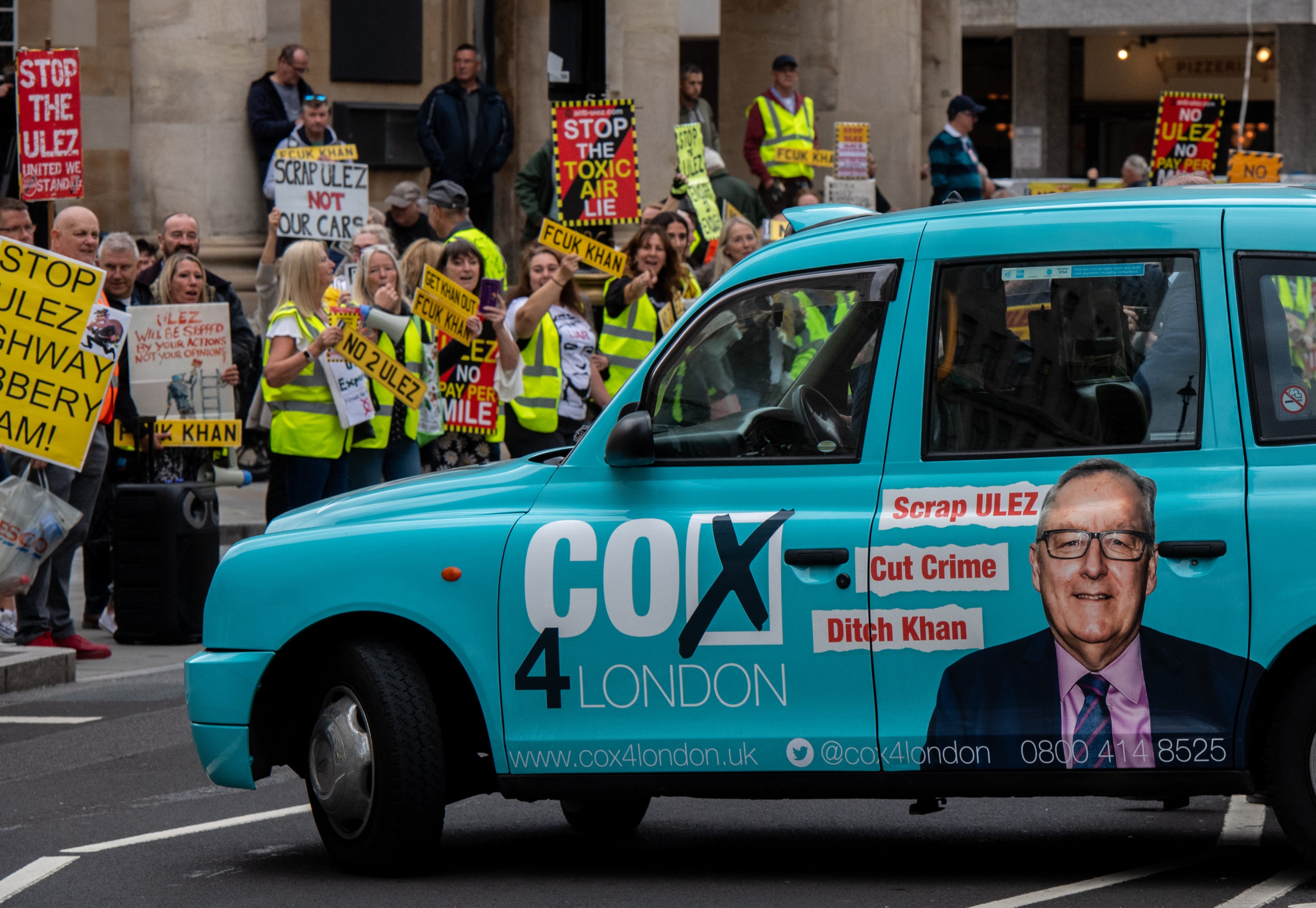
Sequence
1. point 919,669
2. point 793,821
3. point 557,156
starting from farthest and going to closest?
point 557,156 → point 793,821 → point 919,669

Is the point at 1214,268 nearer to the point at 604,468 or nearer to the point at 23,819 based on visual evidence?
the point at 604,468

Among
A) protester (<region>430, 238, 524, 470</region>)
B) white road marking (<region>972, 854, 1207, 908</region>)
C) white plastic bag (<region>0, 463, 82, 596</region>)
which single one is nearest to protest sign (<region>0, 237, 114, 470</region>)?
white plastic bag (<region>0, 463, 82, 596</region>)

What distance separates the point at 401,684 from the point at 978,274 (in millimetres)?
2142

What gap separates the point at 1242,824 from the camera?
7.62 metres

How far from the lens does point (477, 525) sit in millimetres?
Answer: 6754

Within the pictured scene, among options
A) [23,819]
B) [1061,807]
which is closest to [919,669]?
[1061,807]

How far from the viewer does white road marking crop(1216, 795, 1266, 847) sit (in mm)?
7266

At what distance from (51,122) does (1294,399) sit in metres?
10.8

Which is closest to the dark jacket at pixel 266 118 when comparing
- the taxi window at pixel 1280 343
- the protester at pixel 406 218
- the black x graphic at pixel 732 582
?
the protester at pixel 406 218

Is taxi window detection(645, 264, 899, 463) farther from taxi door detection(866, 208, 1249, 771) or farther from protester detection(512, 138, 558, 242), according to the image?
protester detection(512, 138, 558, 242)

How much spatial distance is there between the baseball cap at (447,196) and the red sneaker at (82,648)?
4661 mm

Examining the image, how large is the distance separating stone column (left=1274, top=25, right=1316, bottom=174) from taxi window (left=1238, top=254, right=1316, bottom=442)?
125 ft

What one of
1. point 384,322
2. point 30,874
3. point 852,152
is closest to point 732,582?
point 30,874

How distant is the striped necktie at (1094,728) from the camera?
20.5 ft
